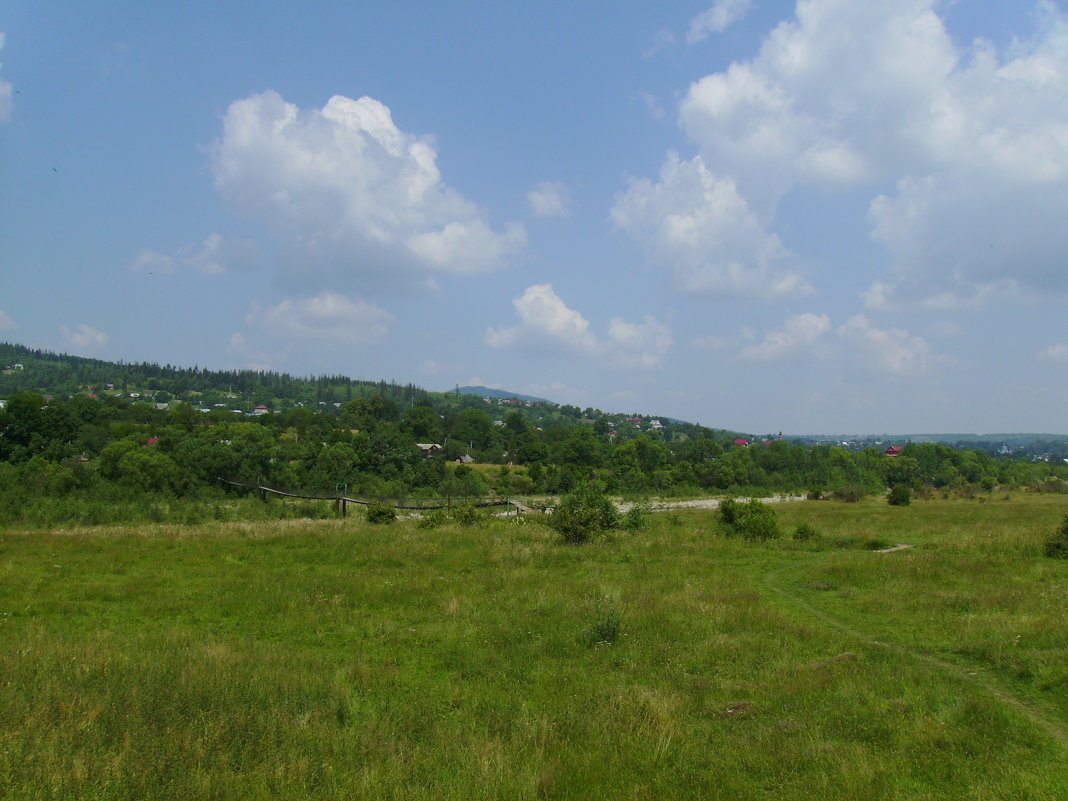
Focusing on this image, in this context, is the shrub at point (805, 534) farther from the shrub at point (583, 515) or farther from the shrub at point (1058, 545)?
the shrub at point (583, 515)

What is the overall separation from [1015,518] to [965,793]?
130 ft

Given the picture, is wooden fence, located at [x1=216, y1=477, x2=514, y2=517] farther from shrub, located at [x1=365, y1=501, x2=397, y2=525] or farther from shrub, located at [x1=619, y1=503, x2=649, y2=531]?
shrub, located at [x1=619, y1=503, x2=649, y2=531]

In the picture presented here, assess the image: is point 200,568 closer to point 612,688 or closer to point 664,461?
point 612,688

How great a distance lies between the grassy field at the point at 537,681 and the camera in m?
6.91

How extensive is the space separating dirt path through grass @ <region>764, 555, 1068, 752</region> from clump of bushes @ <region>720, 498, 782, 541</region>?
43.6ft

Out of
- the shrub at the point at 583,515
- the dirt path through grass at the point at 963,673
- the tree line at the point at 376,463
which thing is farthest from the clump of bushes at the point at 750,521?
the dirt path through grass at the point at 963,673

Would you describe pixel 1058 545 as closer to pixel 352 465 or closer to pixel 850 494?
pixel 850 494

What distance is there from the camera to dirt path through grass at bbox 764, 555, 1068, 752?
7832 millimetres

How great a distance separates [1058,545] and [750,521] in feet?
41.0

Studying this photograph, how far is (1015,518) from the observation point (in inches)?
1439

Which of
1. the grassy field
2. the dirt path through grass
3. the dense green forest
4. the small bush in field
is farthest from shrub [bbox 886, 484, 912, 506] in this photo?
the dirt path through grass

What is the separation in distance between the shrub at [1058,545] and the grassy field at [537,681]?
1.11 metres

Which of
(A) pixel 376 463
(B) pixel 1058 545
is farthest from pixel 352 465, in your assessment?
(B) pixel 1058 545

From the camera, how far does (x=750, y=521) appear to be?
3100cm
